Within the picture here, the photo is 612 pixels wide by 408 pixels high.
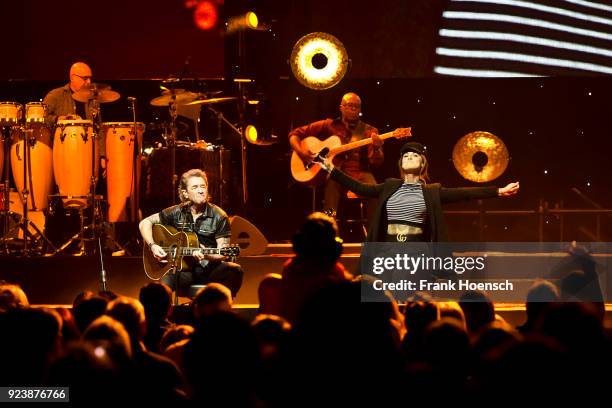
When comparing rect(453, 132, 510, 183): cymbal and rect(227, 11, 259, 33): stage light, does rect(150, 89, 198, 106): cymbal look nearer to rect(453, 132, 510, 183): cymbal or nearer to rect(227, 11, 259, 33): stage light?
rect(227, 11, 259, 33): stage light

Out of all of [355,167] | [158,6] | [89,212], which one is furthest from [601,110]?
[89,212]

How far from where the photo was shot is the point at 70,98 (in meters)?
11.2

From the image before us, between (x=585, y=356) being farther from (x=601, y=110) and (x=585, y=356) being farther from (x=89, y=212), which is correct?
(x=601, y=110)

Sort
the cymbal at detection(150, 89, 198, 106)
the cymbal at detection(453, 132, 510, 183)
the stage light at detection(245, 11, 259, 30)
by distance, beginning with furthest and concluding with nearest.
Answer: the cymbal at detection(453, 132, 510, 183), the stage light at detection(245, 11, 259, 30), the cymbal at detection(150, 89, 198, 106)

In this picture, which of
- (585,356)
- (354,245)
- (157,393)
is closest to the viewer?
(585,356)

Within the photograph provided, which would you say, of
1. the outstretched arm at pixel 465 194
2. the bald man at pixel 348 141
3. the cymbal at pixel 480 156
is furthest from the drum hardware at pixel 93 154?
the cymbal at pixel 480 156


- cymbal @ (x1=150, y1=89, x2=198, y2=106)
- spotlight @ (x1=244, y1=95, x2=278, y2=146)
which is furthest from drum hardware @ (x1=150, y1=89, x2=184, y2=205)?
spotlight @ (x1=244, y1=95, x2=278, y2=146)

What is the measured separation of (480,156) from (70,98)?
539cm

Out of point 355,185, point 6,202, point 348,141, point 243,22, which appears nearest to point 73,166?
point 6,202

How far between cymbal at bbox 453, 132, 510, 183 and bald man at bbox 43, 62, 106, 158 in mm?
4632

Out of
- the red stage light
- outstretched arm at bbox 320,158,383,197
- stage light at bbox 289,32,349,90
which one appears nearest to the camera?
outstretched arm at bbox 320,158,383,197

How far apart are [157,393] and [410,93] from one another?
923 cm

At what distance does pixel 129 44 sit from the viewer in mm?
12016

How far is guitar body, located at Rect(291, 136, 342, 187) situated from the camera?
34.8ft
